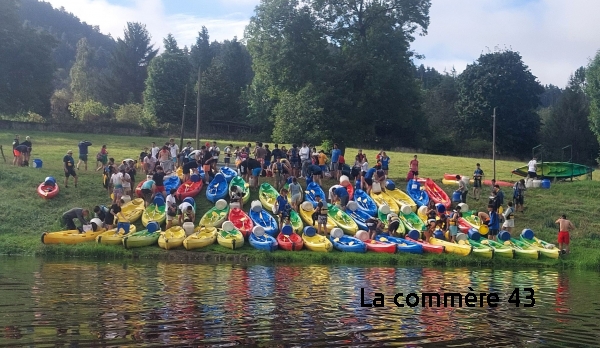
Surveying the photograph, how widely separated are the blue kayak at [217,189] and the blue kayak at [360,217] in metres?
5.05

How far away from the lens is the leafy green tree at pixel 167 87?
210 ft

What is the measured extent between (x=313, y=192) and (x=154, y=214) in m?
6.31

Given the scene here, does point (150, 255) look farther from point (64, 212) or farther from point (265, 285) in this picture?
point (265, 285)

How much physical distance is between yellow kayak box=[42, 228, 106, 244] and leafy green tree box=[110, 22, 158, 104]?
185 feet

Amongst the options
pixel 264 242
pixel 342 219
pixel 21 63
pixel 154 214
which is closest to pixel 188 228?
pixel 154 214

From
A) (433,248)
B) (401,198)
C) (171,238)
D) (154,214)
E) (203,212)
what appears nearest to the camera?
(171,238)

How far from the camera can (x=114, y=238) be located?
22.3 meters

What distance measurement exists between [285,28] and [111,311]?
28572mm

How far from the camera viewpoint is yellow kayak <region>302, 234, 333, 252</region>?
22.7 meters

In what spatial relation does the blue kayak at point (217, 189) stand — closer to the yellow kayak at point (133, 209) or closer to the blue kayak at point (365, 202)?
the yellow kayak at point (133, 209)

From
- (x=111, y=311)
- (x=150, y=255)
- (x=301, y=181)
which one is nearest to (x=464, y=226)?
(x=301, y=181)

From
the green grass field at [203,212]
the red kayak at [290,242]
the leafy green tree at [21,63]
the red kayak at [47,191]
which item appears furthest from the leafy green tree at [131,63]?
the red kayak at [290,242]

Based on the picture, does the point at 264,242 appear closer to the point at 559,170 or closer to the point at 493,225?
the point at 493,225

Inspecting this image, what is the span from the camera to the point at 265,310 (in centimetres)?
1215
